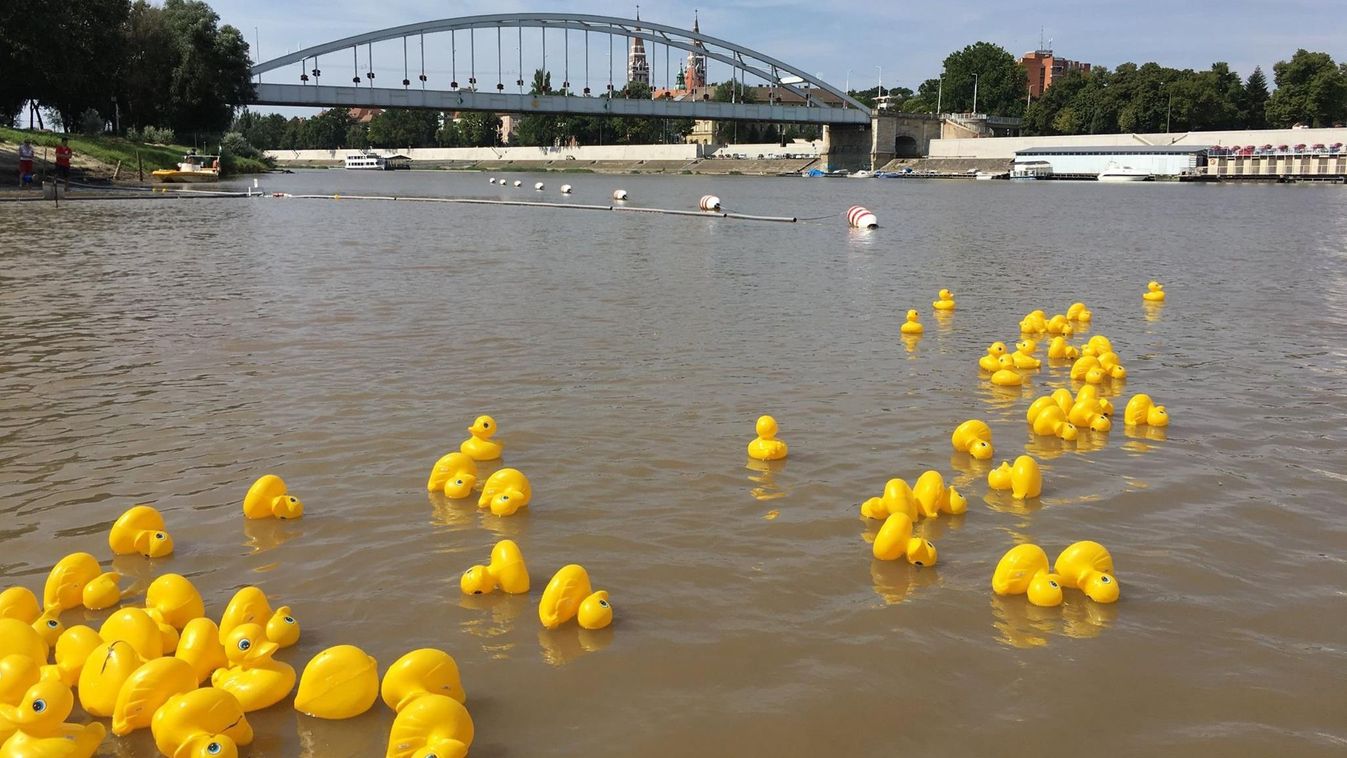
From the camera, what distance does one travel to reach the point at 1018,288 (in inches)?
861

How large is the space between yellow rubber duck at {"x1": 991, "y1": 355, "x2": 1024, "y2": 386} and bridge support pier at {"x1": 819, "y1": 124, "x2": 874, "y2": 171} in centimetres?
13414

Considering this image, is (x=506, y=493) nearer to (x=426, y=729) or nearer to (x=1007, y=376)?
(x=426, y=729)

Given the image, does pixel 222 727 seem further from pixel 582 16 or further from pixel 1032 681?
pixel 582 16

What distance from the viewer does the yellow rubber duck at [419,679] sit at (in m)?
5.14

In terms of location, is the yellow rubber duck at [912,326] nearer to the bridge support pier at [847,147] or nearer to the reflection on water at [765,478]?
the reflection on water at [765,478]

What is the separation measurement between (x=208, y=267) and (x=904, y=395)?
57.7ft

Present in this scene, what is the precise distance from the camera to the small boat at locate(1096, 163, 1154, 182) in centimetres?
10669

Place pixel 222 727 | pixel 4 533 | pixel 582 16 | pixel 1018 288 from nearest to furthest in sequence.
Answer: pixel 222 727 → pixel 4 533 → pixel 1018 288 → pixel 582 16

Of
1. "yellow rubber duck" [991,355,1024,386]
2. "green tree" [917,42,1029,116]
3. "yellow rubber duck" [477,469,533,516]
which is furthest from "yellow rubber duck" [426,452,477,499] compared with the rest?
"green tree" [917,42,1029,116]

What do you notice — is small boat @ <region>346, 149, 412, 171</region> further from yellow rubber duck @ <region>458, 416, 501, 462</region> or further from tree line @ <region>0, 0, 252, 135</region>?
yellow rubber duck @ <region>458, 416, 501, 462</region>

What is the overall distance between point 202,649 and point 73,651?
0.70 m

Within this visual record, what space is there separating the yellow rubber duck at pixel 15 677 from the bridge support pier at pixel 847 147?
469 feet

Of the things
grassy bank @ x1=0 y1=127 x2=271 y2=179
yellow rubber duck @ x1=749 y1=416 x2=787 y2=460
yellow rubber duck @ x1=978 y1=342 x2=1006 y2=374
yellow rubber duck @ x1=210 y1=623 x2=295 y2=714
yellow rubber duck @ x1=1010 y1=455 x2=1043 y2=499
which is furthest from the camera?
grassy bank @ x1=0 y1=127 x2=271 y2=179

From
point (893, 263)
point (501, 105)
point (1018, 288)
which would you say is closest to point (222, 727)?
point (1018, 288)
